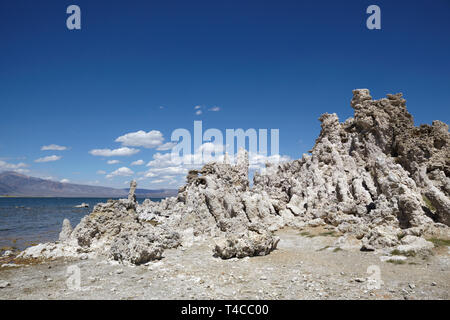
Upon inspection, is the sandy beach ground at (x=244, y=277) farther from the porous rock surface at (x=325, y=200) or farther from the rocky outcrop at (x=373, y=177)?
the rocky outcrop at (x=373, y=177)

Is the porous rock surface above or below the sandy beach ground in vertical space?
above

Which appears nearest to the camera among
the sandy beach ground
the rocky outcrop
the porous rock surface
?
the sandy beach ground

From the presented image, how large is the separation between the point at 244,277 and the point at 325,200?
18904 mm

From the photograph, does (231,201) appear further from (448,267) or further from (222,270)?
(448,267)

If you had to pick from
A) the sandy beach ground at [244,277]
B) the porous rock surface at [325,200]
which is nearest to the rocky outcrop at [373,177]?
the porous rock surface at [325,200]

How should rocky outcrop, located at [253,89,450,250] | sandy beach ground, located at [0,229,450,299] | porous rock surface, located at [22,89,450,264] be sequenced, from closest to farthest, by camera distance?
sandy beach ground, located at [0,229,450,299]
porous rock surface, located at [22,89,450,264]
rocky outcrop, located at [253,89,450,250]

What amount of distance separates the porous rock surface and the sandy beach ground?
1.37 meters

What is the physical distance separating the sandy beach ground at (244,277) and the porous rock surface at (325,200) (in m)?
1.37

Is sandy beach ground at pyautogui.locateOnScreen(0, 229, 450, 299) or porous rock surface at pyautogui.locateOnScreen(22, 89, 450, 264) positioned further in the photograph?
porous rock surface at pyautogui.locateOnScreen(22, 89, 450, 264)

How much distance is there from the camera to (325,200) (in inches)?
1142

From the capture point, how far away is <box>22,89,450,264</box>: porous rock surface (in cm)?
1727

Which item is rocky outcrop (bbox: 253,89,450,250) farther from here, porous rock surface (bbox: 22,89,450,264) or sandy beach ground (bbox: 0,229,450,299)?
sandy beach ground (bbox: 0,229,450,299)

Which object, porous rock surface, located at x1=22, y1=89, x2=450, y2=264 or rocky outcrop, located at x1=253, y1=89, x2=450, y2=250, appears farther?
rocky outcrop, located at x1=253, y1=89, x2=450, y2=250

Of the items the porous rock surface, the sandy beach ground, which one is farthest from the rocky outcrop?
the sandy beach ground
